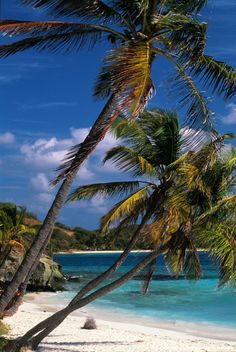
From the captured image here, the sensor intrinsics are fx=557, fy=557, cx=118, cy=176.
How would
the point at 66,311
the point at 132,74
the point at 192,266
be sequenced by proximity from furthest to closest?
the point at 192,266, the point at 66,311, the point at 132,74

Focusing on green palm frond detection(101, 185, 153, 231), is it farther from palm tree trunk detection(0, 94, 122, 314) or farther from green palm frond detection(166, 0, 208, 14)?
green palm frond detection(166, 0, 208, 14)

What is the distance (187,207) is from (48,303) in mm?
21970

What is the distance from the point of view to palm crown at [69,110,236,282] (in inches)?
481

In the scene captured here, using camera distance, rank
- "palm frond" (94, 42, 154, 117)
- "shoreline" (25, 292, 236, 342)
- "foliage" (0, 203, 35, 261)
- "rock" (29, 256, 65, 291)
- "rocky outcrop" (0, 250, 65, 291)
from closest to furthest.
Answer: "palm frond" (94, 42, 154, 117)
"shoreline" (25, 292, 236, 342)
"foliage" (0, 203, 35, 261)
"rocky outcrop" (0, 250, 65, 291)
"rock" (29, 256, 65, 291)

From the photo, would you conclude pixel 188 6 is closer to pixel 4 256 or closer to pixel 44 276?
pixel 4 256

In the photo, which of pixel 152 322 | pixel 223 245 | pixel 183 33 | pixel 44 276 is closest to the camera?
pixel 183 33

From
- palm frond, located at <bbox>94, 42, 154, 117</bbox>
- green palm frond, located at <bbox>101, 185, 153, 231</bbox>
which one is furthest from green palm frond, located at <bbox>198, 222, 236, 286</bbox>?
palm frond, located at <bbox>94, 42, 154, 117</bbox>

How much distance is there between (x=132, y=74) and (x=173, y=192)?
189 inches

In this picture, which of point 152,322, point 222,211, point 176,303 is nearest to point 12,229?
point 152,322

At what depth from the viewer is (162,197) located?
1310cm

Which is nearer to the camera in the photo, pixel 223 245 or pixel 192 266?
pixel 223 245

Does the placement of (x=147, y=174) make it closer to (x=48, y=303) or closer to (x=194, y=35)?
(x=194, y=35)

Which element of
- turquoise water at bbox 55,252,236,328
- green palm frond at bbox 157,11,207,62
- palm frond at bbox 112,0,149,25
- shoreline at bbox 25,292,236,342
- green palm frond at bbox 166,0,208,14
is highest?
green palm frond at bbox 166,0,208,14

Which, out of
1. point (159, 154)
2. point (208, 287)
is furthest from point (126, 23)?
point (208, 287)
